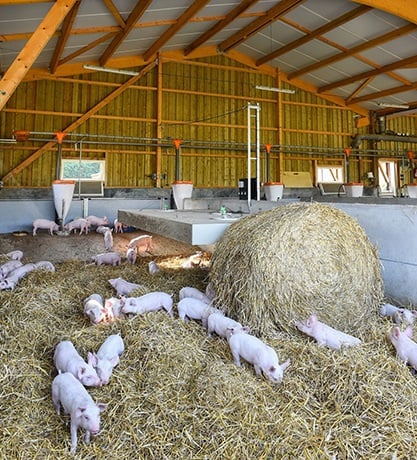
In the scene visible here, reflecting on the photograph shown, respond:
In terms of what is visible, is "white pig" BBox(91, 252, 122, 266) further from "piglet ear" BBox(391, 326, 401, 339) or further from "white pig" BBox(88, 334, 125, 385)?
"piglet ear" BBox(391, 326, 401, 339)

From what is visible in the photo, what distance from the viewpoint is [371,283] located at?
2.47 metres

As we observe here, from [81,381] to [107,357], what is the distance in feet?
0.72

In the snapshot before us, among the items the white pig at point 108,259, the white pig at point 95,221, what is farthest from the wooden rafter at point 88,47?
the white pig at point 108,259

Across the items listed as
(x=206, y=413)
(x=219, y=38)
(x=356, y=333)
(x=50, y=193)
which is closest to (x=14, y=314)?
(x=206, y=413)

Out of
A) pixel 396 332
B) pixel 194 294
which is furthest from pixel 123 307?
pixel 396 332

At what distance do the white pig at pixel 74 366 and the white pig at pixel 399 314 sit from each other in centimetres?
191

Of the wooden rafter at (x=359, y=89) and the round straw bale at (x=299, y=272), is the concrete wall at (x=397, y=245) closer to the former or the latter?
the round straw bale at (x=299, y=272)

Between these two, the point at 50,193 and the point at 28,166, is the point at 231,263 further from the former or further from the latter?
the point at 28,166

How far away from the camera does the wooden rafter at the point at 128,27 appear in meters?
6.70

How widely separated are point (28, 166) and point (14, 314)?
26.5 feet

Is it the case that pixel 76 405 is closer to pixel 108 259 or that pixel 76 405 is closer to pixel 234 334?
pixel 234 334

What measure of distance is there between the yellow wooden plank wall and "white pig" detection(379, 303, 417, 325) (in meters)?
7.91

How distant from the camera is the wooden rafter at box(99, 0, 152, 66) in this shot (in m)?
6.70

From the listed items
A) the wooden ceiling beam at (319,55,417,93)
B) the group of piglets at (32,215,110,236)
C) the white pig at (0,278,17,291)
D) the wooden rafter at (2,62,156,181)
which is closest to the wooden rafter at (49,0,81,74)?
the wooden rafter at (2,62,156,181)
